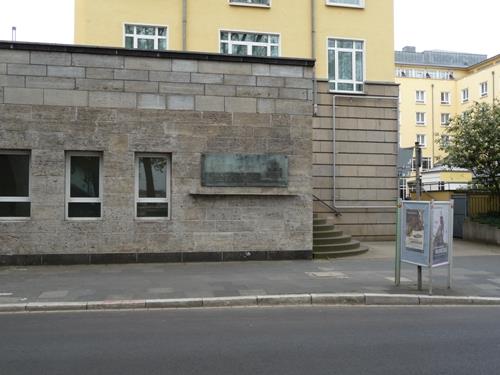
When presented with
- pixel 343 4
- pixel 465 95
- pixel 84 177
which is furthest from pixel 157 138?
pixel 465 95

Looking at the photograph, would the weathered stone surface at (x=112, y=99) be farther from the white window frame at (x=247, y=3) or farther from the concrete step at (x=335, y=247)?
the white window frame at (x=247, y=3)

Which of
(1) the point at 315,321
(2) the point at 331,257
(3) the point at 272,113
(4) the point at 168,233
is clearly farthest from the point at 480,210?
(1) the point at 315,321

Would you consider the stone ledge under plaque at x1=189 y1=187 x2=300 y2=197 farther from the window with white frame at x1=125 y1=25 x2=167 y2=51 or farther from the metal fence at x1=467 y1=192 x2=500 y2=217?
the metal fence at x1=467 y1=192 x2=500 y2=217

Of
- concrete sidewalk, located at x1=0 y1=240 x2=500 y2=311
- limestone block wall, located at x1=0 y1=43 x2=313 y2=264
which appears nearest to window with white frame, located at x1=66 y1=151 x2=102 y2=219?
limestone block wall, located at x1=0 y1=43 x2=313 y2=264

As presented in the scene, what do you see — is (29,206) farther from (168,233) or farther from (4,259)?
(168,233)

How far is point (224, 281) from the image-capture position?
1079 cm

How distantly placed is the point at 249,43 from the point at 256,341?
15632 mm

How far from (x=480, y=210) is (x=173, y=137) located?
13.5 m

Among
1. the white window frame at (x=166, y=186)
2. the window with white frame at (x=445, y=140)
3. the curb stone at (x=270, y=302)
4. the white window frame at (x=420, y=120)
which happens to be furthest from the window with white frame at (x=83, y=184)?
the white window frame at (x=420, y=120)

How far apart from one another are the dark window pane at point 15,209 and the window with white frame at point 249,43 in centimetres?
999

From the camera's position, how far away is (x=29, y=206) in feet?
43.1

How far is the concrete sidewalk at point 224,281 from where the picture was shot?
9.40 meters

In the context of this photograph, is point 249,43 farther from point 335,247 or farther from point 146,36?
point 335,247

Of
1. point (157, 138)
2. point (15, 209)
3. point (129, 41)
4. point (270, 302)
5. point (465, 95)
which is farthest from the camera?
point (465, 95)
